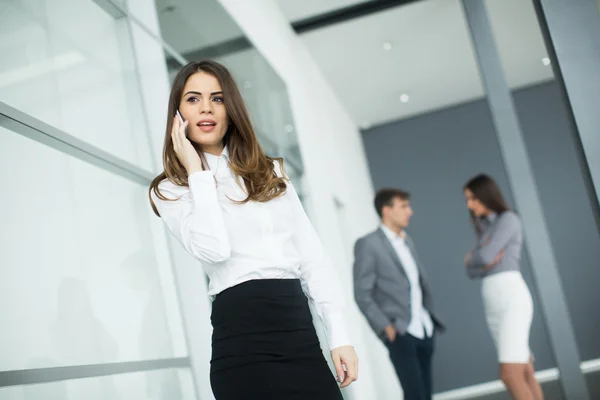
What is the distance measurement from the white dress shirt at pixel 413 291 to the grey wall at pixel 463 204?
13.9ft

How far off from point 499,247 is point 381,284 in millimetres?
820

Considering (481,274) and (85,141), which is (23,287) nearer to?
(85,141)

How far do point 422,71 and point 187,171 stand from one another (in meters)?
6.66

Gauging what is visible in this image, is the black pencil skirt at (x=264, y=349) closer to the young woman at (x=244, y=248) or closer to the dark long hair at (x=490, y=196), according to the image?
the young woman at (x=244, y=248)

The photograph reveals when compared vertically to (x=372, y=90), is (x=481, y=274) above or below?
below

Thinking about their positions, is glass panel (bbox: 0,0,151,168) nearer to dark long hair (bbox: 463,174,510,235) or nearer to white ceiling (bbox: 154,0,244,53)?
white ceiling (bbox: 154,0,244,53)

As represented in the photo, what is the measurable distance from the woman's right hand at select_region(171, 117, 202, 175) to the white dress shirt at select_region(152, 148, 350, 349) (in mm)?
34

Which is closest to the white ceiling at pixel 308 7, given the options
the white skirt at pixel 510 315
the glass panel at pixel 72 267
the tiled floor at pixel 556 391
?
the white skirt at pixel 510 315

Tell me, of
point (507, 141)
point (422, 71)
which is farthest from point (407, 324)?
point (422, 71)

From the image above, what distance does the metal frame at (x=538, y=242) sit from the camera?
11.6 feet

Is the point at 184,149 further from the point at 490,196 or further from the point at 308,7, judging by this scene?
the point at 308,7

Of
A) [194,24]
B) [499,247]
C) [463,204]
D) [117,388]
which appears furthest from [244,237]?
[463,204]

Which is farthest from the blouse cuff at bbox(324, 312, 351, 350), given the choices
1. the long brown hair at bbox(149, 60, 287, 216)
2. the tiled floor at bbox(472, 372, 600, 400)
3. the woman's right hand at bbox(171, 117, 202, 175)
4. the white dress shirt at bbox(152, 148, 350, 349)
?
the tiled floor at bbox(472, 372, 600, 400)

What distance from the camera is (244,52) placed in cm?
446
